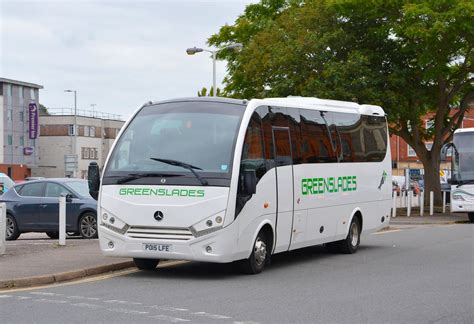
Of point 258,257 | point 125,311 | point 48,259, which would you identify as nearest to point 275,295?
point 125,311

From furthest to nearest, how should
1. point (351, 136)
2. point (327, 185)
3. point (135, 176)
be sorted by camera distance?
point (351, 136), point (327, 185), point (135, 176)

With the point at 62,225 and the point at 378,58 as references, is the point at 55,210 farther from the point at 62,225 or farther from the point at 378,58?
the point at 378,58

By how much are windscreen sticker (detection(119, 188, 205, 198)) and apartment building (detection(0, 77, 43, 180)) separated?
8897cm

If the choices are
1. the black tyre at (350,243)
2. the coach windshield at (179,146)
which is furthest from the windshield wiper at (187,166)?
the black tyre at (350,243)

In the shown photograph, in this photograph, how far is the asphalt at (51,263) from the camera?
493 inches

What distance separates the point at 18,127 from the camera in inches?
4038

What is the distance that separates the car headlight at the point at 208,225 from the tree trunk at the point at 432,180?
1156 inches

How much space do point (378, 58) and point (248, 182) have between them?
26629mm

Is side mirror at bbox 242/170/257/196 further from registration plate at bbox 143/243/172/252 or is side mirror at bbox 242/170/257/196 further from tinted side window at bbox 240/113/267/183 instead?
registration plate at bbox 143/243/172/252

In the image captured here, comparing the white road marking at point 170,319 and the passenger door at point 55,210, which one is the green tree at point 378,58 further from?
the white road marking at point 170,319

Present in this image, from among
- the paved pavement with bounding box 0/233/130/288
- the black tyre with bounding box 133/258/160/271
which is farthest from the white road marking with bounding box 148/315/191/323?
the black tyre with bounding box 133/258/160/271

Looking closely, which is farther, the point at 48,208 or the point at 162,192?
the point at 48,208

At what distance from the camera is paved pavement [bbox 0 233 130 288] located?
43.4 ft

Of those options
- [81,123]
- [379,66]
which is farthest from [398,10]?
[81,123]
